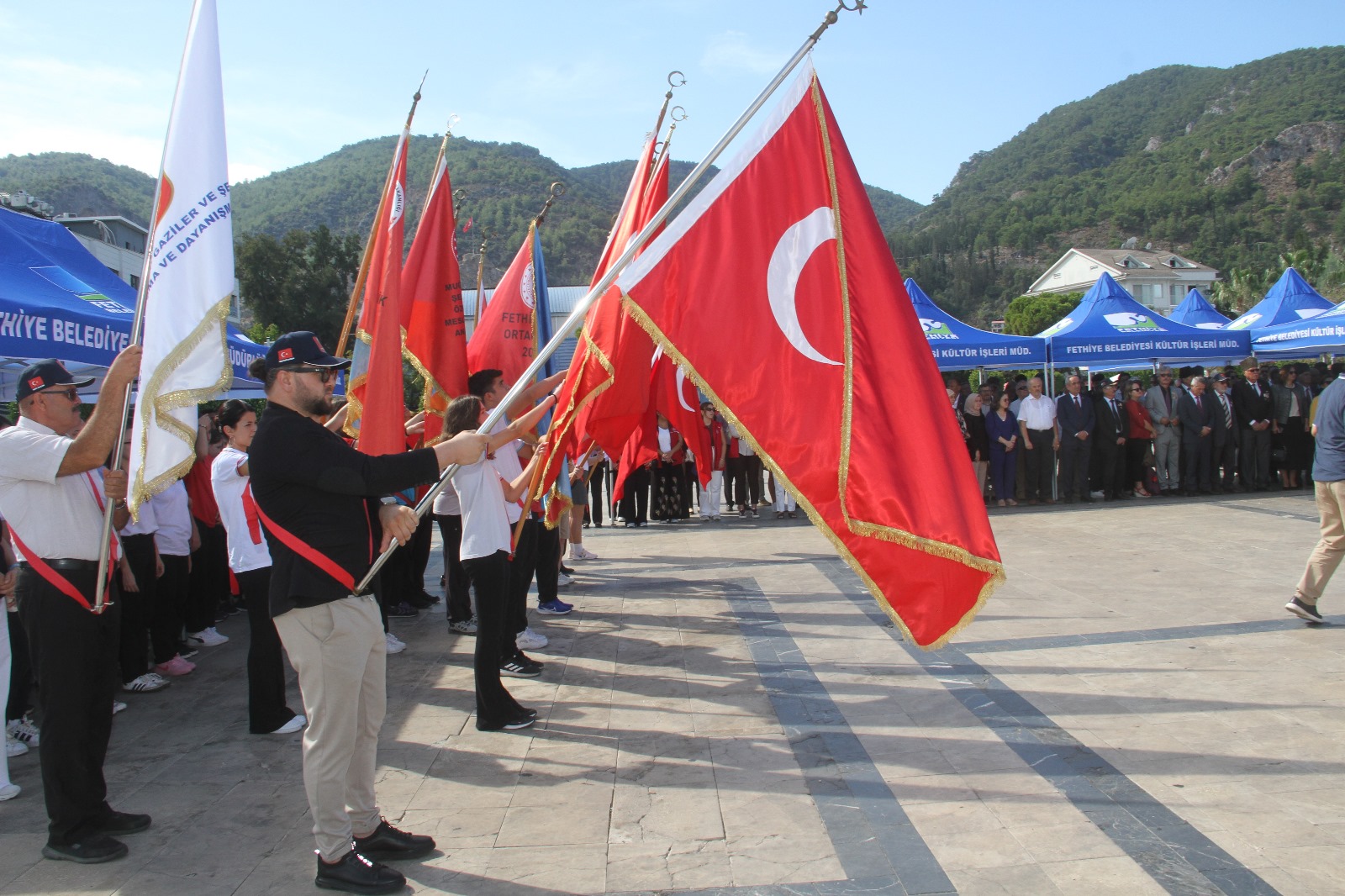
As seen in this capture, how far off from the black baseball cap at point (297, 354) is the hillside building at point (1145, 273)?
100504 millimetres

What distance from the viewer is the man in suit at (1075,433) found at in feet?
49.2

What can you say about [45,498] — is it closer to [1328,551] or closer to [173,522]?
[173,522]

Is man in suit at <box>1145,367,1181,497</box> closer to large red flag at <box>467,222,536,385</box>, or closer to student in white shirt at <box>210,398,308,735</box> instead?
large red flag at <box>467,222,536,385</box>

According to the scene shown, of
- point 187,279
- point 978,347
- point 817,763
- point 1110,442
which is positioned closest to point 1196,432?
point 1110,442

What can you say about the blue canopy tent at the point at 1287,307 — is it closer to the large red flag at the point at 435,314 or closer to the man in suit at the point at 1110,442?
the man in suit at the point at 1110,442

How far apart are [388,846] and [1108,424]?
14.0m

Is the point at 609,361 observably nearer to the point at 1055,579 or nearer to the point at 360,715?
the point at 360,715

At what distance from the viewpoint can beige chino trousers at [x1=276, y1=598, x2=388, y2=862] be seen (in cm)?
353

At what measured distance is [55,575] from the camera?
405cm

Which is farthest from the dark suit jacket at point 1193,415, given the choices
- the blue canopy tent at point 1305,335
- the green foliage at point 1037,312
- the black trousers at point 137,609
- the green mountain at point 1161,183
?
the green mountain at point 1161,183

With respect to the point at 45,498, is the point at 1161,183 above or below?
above

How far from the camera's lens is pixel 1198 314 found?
2008 centimetres

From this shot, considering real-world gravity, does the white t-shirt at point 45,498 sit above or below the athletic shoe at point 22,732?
above

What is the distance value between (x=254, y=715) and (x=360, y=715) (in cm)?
214
